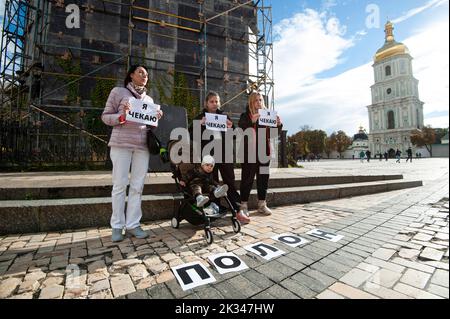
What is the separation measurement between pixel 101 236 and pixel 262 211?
2416 mm

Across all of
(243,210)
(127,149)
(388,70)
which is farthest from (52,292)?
(388,70)

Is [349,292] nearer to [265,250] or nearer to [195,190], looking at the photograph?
[265,250]

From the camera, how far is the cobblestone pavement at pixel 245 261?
1643 mm

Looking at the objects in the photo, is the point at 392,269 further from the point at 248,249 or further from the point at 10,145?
the point at 10,145

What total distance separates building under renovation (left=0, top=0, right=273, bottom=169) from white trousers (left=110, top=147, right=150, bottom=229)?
586cm

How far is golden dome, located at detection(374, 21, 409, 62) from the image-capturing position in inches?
2432

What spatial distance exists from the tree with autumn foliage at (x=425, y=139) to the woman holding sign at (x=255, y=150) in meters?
67.2

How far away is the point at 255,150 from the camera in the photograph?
3650mm

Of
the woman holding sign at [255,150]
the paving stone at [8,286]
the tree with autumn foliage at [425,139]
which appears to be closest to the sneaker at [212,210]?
the woman holding sign at [255,150]

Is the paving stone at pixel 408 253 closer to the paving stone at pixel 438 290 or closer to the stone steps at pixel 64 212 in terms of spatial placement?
the paving stone at pixel 438 290

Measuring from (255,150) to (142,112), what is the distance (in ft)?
5.87
